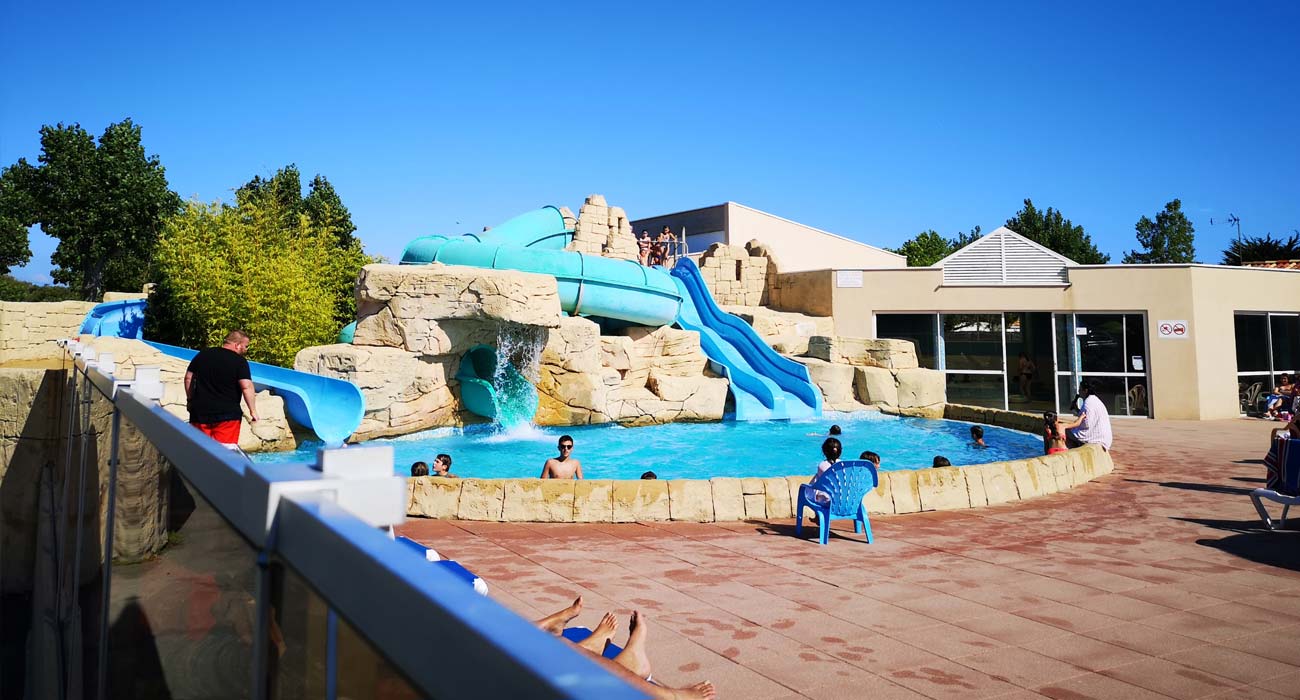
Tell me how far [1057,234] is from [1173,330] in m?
31.2

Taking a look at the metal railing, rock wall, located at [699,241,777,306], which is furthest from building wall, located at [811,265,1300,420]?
the metal railing

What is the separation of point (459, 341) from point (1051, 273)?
1460 cm

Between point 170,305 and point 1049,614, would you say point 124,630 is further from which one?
point 170,305

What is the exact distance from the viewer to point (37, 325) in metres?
16.7

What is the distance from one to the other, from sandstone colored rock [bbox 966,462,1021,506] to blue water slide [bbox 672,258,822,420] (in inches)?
354

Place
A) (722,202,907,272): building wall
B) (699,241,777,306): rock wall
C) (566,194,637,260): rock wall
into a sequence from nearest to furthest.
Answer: (566,194,637,260): rock wall < (699,241,777,306): rock wall < (722,202,907,272): building wall

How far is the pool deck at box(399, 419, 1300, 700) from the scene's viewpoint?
3.54 metres

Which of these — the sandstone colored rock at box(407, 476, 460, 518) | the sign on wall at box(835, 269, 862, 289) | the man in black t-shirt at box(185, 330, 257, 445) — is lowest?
the sandstone colored rock at box(407, 476, 460, 518)

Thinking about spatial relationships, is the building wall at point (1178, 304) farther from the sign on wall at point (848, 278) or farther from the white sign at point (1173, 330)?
the sign on wall at point (848, 278)

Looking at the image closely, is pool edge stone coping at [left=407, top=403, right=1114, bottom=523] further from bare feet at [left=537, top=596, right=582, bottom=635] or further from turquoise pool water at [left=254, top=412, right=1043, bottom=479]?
turquoise pool water at [left=254, top=412, right=1043, bottom=479]

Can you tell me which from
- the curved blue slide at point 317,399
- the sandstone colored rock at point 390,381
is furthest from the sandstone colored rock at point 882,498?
the sandstone colored rock at point 390,381

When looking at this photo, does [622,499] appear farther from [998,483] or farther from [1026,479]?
[1026,479]

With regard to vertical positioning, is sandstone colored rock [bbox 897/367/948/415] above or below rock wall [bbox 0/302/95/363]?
below

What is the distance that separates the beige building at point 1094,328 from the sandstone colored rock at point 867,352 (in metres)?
1.55
